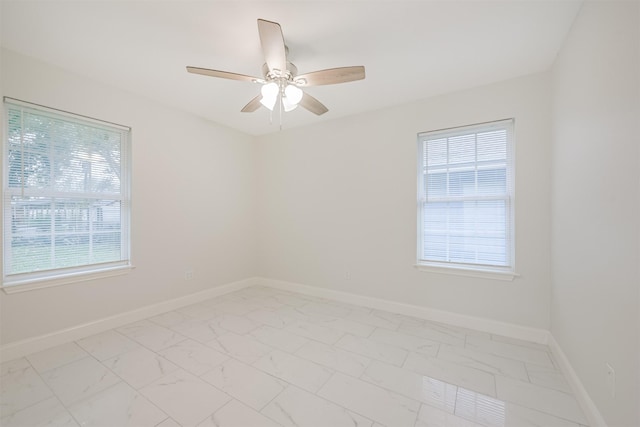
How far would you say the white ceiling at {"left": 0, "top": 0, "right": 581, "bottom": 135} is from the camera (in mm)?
1740

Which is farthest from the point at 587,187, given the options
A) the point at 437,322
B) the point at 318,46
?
the point at 318,46

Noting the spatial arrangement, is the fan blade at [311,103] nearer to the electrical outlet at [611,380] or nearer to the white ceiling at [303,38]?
the white ceiling at [303,38]

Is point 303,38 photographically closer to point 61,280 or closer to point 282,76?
point 282,76

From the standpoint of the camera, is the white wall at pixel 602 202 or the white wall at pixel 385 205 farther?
the white wall at pixel 385 205

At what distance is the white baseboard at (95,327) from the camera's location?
219 cm

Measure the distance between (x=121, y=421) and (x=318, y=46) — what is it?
2901mm

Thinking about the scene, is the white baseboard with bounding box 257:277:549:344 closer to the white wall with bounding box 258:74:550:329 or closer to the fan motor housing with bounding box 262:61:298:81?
the white wall with bounding box 258:74:550:329

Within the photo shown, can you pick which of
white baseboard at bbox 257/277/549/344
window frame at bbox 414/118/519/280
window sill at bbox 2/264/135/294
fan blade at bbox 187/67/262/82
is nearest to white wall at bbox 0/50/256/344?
window sill at bbox 2/264/135/294

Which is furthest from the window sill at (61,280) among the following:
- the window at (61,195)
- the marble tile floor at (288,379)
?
the marble tile floor at (288,379)

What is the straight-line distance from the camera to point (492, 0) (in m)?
1.67

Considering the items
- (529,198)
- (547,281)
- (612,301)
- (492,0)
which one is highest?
(492,0)

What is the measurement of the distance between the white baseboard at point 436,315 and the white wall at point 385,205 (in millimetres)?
61

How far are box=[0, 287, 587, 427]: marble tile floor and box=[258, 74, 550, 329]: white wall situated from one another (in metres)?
0.48

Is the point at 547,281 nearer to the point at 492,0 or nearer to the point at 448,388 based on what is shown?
the point at 448,388
